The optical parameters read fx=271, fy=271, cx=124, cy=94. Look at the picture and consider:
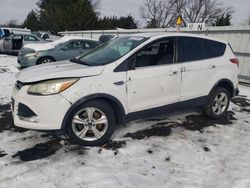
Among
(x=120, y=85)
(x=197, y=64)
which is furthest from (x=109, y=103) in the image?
(x=197, y=64)

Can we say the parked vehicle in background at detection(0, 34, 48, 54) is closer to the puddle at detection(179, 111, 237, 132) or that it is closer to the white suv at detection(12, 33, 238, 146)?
the white suv at detection(12, 33, 238, 146)

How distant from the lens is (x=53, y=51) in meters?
10.1

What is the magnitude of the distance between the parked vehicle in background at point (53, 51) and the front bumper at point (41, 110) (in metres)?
6.67

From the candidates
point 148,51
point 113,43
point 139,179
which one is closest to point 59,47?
point 113,43

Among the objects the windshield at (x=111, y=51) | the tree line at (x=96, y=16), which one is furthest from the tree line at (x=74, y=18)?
the windshield at (x=111, y=51)

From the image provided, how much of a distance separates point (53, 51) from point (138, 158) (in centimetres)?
750

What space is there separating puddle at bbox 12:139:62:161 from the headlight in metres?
0.81

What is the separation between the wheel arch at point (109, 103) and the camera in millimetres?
3660

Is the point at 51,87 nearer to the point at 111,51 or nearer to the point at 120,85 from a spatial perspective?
the point at 120,85

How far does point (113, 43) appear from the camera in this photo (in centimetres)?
489

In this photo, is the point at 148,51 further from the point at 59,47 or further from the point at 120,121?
the point at 59,47

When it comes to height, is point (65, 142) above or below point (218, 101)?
below

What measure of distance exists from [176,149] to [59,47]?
24.9 ft

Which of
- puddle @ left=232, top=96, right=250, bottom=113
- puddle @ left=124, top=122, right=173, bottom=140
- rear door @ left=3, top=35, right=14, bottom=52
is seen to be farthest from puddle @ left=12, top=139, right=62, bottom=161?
rear door @ left=3, top=35, right=14, bottom=52
